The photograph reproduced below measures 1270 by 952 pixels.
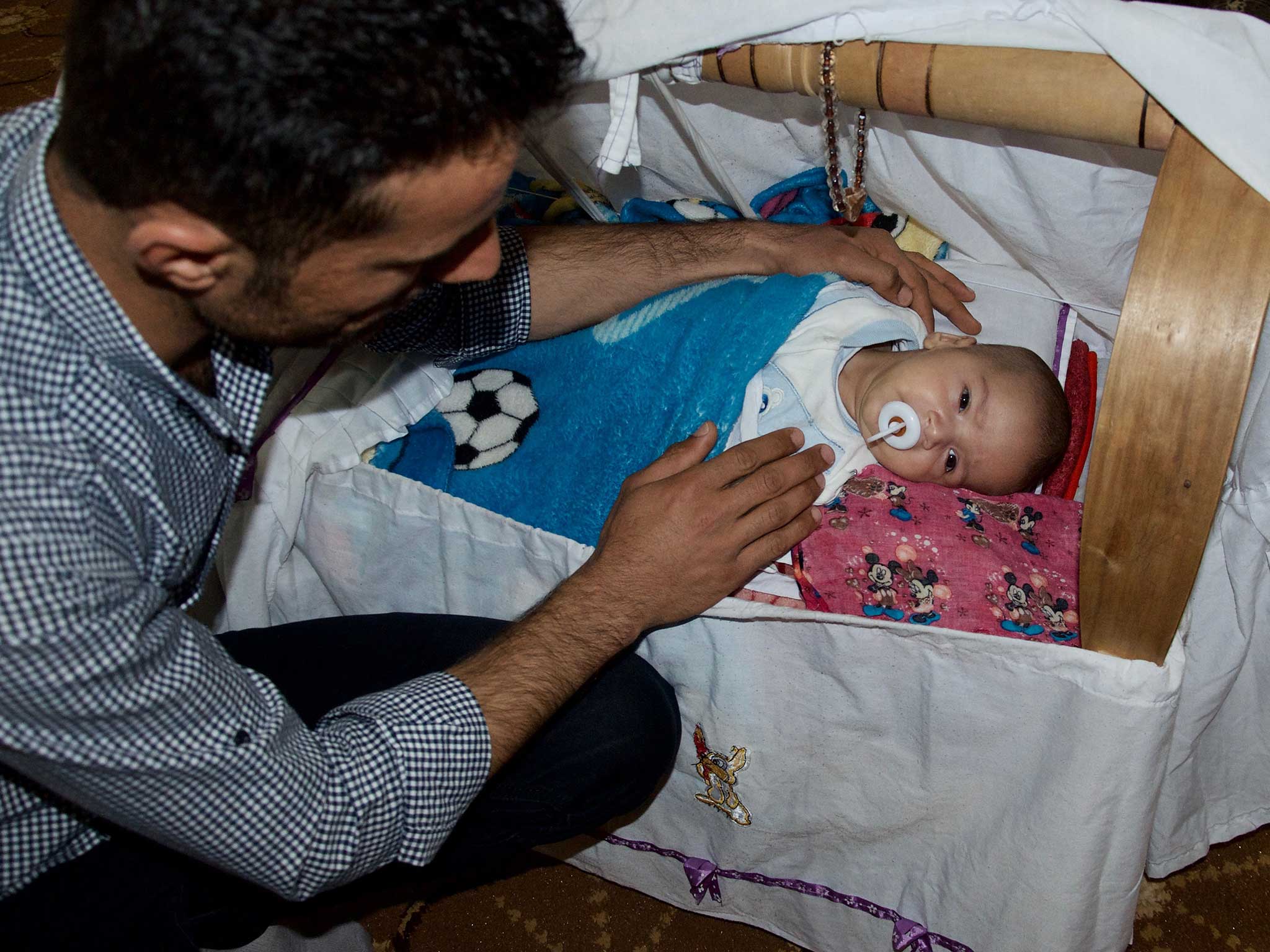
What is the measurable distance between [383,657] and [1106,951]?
2.56 feet

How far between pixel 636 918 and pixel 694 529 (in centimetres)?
62

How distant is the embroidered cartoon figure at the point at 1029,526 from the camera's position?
1.11 metres

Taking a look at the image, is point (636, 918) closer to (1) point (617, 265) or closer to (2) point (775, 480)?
(2) point (775, 480)

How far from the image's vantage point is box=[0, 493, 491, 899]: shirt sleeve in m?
0.71

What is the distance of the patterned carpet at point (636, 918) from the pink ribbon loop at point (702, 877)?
62 mm

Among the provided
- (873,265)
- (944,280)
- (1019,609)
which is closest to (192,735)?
(1019,609)

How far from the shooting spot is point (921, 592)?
1.08 meters

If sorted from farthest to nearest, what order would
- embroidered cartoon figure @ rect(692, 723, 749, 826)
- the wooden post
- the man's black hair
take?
embroidered cartoon figure @ rect(692, 723, 749, 826) < the wooden post < the man's black hair

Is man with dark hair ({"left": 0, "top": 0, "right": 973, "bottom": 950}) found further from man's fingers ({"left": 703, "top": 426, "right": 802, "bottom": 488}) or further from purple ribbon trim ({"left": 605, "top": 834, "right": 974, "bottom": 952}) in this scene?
purple ribbon trim ({"left": 605, "top": 834, "right": 974, "bottom": 952})

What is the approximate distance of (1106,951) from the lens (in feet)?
3.54

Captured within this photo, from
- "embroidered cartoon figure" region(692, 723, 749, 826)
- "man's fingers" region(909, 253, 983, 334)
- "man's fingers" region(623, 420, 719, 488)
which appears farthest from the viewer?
"man's fingers" region(909, 253, 983, 334)

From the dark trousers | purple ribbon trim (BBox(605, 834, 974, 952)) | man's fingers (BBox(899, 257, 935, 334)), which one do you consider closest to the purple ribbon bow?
purple ribbon trim (BBox(605, 834, 974, 952))

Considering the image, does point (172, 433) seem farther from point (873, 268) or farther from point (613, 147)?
point (873, 268)

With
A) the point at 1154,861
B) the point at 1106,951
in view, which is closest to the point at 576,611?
the point at 1106,951
